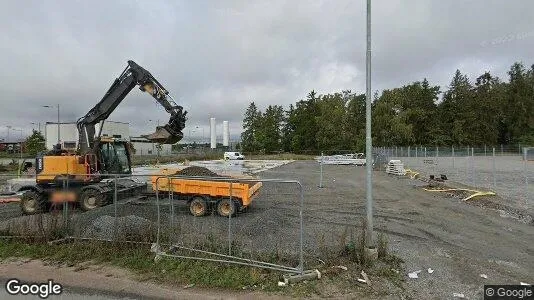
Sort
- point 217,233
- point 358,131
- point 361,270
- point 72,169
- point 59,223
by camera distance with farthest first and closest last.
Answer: point 358,131 < point 72,169 < point 59,223 < point 217,233 < point 361,270

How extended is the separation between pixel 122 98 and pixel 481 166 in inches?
1477

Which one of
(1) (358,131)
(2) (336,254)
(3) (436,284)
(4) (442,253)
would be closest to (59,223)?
(2) (336,254)

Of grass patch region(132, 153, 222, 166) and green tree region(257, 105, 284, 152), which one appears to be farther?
green tree region(257, 105, 284, 152)

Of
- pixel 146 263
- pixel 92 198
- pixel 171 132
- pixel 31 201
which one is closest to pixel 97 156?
pixel 92 198

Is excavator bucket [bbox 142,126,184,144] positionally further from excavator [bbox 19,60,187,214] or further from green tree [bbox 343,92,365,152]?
green tree [bbox 343,92,365,152]

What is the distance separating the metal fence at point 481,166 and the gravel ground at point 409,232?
3865 mm

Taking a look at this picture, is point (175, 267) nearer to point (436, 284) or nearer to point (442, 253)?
point (436, 284)

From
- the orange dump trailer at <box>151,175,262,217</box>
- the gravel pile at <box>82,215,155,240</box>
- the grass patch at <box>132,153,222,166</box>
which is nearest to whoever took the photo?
the gravel pile at <box>82,215,155,240</box>

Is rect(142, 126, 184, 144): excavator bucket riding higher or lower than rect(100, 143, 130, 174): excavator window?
higher

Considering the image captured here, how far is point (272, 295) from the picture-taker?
17.0ft

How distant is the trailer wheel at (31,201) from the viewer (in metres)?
11.4

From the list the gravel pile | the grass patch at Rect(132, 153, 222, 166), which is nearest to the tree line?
the grass patch at Rect(132, 153, 222, 166)

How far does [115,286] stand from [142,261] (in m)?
0.93

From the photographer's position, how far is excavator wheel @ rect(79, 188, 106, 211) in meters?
11.2
